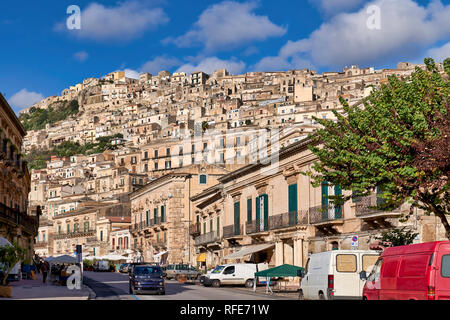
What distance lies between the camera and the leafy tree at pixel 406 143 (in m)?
19.5

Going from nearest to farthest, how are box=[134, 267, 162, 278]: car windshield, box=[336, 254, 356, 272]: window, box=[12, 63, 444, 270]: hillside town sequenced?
box=[336, 254, 356, 272]: window → box=[134, 267, 162, 278]: car windshield → box=[12, 63, 444, 270]: hillside town

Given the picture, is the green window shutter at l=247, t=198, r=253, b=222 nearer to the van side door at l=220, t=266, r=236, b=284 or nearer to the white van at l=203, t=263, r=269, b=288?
the white van at l=203, t=263, r=269, b=288

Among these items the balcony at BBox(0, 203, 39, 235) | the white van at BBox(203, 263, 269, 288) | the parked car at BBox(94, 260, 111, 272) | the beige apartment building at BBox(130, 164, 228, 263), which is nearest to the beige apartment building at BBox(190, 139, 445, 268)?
the white van at BBox(203, 263, 269, 288)

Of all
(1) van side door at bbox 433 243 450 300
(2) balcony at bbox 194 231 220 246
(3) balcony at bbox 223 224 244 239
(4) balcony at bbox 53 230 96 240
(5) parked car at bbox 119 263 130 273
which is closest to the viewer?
(1) van side door at bbox 433 243 450 300

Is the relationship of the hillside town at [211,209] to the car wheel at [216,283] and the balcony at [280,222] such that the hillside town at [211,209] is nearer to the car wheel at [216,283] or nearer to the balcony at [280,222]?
the balcony at [280,222]

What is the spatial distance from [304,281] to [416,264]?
10449 mm

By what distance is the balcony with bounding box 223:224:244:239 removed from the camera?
49591mm

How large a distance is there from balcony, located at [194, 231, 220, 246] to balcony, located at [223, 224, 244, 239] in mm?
3332

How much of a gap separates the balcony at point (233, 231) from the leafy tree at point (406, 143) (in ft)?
90.7

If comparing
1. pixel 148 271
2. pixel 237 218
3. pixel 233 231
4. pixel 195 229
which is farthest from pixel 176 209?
pixel 148 271

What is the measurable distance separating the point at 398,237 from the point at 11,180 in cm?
3511

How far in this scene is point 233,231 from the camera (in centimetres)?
5119

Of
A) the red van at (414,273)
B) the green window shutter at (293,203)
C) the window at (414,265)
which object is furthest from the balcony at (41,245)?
the window at (414,265)

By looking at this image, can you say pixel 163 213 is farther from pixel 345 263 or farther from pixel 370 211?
pixel 345 263
